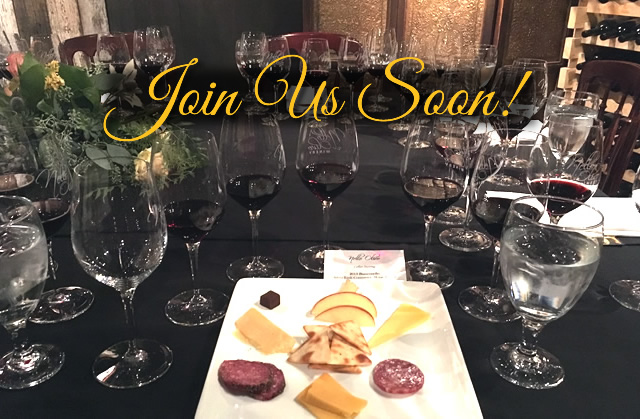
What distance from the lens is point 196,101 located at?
1.96m

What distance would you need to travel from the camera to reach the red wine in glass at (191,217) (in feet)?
2.62

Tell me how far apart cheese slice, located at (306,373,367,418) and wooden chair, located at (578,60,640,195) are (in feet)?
4.37

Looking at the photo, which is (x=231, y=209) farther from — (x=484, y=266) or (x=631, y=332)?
(x=631, y=332)

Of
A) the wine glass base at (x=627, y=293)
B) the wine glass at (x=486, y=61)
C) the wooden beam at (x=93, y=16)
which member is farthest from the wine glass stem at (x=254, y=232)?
the wooden beam at (x=93, y=16)

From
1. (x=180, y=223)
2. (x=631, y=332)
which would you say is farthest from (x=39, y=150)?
(x=631, y=332)

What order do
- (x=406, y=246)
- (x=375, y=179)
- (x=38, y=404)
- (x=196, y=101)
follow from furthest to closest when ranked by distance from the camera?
(x=196, y=101), (x=375, y=179), (x=406, y=246), (x=38, y=404)

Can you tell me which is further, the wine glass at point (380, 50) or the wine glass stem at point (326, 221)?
the wine glass at point (380, 50)

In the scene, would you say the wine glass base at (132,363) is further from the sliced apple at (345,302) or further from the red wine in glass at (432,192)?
the red wine in glass at (432,192)

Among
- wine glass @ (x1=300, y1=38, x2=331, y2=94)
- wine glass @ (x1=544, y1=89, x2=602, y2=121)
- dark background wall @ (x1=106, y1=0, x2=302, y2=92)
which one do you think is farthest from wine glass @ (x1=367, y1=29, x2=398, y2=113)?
dark background wall @ (x1=106, y1=0, x2=302, y2=92)

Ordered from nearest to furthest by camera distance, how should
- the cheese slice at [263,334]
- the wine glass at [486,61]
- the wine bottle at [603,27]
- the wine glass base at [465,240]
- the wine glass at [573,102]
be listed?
the cheese slice at [263,334] < the wine glass base at [465,240] < the wine glass at [573,102] < the wine glass at [486,61] < the wine bottle at [603,27]

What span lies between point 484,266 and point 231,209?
53 centimetres

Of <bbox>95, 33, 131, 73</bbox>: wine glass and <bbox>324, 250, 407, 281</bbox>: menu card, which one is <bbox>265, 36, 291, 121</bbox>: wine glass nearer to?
<bbox>95, 33, 131, 73</bbox>: wine glass

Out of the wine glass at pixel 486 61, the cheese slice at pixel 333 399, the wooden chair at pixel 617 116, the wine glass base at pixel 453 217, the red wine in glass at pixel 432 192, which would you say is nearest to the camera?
the cheese slice at pixel 333 399

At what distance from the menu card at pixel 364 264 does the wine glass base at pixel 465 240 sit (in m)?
0.14
